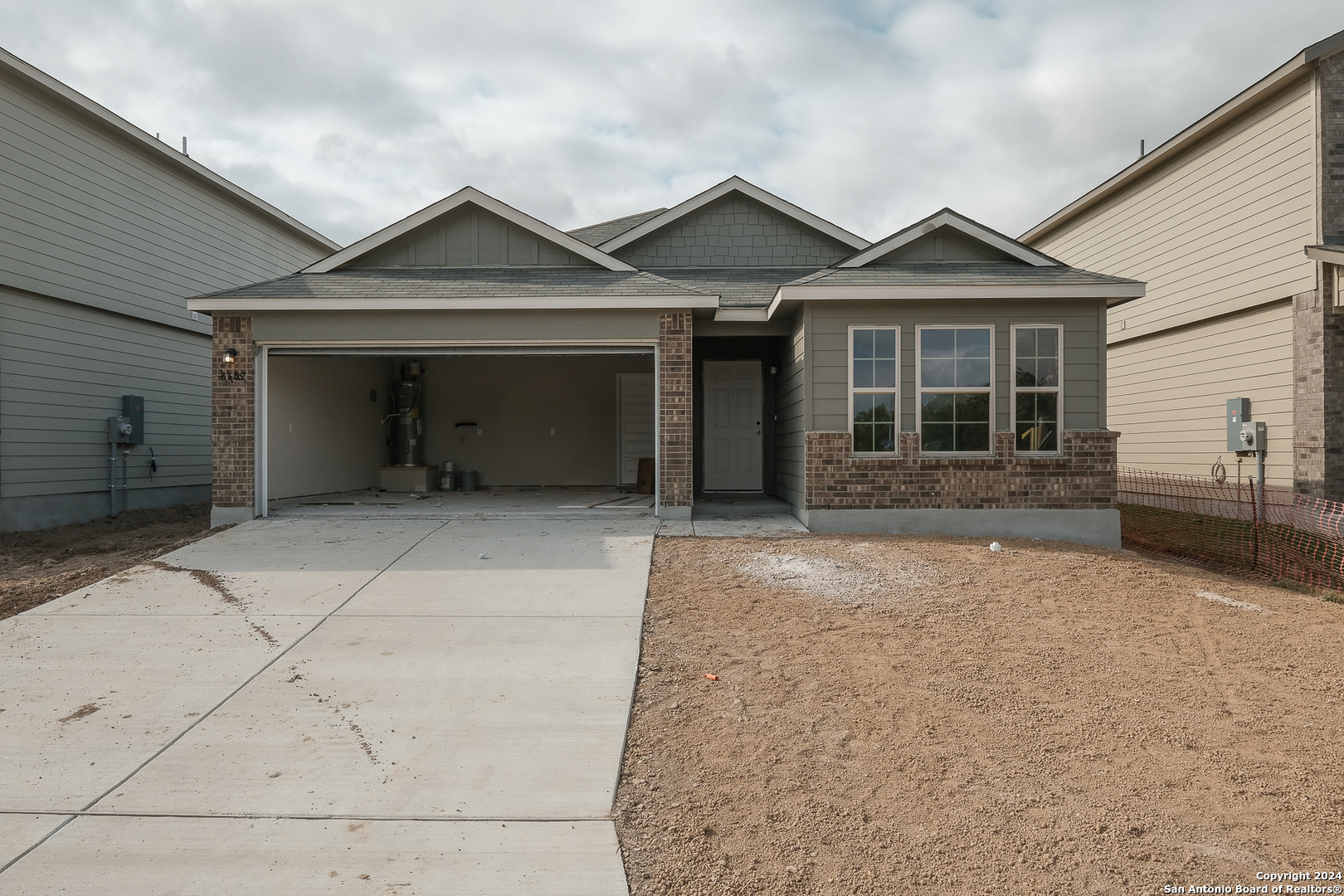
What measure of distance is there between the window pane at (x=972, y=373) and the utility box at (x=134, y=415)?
1222cm

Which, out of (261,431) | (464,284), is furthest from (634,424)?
(261,431)

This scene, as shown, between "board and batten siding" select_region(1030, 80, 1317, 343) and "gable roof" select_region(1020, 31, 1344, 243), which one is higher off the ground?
"gable roof" select_region(1020, 31, 1344, 243)

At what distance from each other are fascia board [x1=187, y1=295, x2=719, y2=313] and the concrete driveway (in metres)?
3.46

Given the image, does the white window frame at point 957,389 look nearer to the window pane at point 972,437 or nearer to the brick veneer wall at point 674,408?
the window pane at point 972,437

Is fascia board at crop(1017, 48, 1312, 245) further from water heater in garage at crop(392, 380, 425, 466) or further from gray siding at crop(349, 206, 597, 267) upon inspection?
water heater in garage at crop(392, 380, 425, 466)

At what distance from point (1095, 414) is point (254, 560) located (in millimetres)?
9511

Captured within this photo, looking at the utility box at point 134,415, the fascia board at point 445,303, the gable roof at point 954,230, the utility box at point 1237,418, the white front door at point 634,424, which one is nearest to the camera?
the fascia board at point 445,303

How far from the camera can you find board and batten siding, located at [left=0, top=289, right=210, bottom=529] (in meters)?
10.7

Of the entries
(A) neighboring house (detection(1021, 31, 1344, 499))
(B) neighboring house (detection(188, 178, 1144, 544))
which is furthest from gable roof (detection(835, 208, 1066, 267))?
(A) neighboring house (detection(1021, 31, 1344, 499))

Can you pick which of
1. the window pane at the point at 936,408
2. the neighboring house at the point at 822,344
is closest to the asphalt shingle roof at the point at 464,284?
the neighboring house at the point at 822,344

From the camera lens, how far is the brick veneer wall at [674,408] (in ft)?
32.5

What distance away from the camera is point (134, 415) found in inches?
495

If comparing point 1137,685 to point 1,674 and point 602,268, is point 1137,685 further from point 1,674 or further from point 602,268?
point 602,268

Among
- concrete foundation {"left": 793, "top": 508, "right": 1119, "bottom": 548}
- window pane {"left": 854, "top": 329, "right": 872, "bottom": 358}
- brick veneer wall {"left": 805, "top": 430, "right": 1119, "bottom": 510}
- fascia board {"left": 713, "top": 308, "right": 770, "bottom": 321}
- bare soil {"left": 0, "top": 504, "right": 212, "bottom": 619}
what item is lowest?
bare soil {"left": 0, "top": 504, "right": 212, "bottom": 619}
